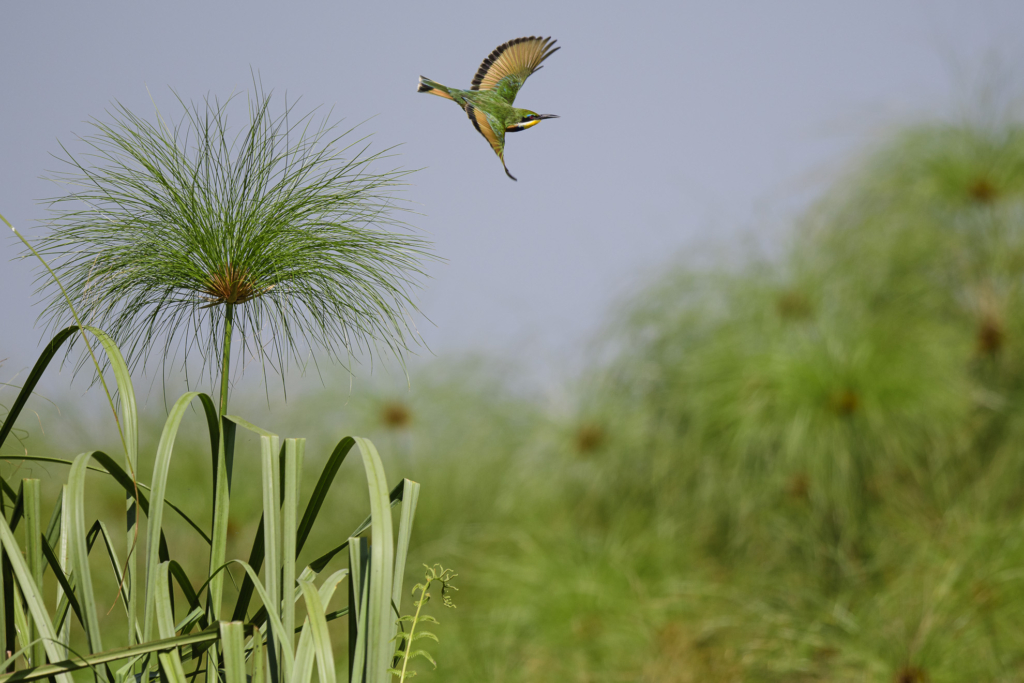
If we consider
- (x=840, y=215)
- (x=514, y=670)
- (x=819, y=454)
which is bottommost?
(x=514, y=670)

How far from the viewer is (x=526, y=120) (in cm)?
46

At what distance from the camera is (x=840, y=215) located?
2.80m

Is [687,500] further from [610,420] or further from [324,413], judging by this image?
[324,413]

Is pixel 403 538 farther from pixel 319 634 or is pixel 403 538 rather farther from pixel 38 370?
pixel 38 370

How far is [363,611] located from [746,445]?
2073mm

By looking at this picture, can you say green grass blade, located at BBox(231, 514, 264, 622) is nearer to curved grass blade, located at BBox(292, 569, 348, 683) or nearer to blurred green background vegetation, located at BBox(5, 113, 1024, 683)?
curved grass blade, located at BBox(292, 569, 348, 683)

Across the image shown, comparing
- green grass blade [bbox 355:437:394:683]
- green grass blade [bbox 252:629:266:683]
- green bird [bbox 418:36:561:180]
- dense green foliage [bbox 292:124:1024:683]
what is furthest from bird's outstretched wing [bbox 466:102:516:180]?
dense green foliage [bbox 292:124:1024:683]

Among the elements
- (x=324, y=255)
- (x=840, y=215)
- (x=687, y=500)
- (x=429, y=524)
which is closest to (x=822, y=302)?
(x=840, y=215)

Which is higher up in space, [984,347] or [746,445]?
[984,347]

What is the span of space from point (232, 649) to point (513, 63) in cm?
35

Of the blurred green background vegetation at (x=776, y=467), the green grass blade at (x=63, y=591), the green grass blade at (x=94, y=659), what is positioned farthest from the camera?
the blurred green background vegetation at (x=776, y=467)

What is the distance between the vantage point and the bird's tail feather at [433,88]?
1.40ft

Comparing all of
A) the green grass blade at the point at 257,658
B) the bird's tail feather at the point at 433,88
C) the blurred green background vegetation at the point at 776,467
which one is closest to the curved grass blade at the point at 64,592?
the green grass blade at the point at 257,658

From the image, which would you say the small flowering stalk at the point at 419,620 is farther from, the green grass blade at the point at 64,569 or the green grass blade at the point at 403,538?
the green grass blade at the point at 64,569
